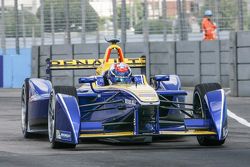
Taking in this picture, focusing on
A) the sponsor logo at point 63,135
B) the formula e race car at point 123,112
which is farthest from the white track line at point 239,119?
the sponsor logo at point 63,135

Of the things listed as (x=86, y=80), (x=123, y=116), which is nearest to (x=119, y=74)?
(x=86, y=80)

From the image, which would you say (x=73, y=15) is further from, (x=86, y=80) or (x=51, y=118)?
(x=51, y=118)

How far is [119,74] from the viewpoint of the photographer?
13.4 meters

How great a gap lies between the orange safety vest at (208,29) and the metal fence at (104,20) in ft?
0.80

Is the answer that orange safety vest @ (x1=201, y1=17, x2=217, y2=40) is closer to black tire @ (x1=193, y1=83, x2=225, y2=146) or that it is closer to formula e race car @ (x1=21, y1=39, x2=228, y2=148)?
formula e race car @ (x1=21, y1=39, x2=228, y2=148)

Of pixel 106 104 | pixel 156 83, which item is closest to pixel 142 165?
pixel 106 104

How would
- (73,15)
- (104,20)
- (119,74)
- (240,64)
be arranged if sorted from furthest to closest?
(73,15) → (104,20) → (240,64) → (119,74)

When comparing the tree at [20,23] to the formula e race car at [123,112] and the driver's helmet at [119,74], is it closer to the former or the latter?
the formula e race car at [123,112]

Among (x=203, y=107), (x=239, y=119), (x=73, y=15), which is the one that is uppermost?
(x=73, y=15)

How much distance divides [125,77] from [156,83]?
1.07 meters

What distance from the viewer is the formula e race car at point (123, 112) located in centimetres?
1220

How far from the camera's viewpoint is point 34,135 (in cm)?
1468

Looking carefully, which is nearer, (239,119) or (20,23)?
(239,119)

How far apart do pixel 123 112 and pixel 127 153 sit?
121 cm
